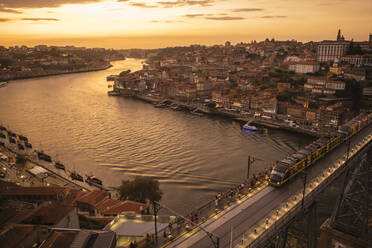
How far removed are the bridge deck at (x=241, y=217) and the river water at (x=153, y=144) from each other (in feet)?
11.0

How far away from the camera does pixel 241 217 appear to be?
16.9 ft

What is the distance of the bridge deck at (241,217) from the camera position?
453cm

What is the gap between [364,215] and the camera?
652cm

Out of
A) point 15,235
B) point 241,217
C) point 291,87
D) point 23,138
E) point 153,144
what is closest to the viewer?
point 15,235

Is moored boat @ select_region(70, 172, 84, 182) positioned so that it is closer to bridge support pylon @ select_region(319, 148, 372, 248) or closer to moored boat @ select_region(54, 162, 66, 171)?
moored boat @ select_region(54, 162, 66, 171)

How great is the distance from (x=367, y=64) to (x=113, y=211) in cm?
3394

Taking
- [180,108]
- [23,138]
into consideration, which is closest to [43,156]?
[23,138]

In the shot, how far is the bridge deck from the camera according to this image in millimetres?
4531

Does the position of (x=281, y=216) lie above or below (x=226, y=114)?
above

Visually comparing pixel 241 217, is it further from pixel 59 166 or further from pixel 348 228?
pixel 59 166

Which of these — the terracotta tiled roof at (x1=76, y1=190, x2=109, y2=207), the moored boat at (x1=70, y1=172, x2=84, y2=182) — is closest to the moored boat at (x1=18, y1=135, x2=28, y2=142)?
the moored boat at (x1=70, y1=172, x2=84, y2=182)

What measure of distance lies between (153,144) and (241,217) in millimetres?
9760

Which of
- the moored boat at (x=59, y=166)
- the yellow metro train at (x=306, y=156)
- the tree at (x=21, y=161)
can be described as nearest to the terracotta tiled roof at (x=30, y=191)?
the moored boat at (x=59, y=166)

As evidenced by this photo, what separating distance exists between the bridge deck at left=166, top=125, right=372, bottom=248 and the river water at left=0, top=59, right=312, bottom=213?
3.36 metres
